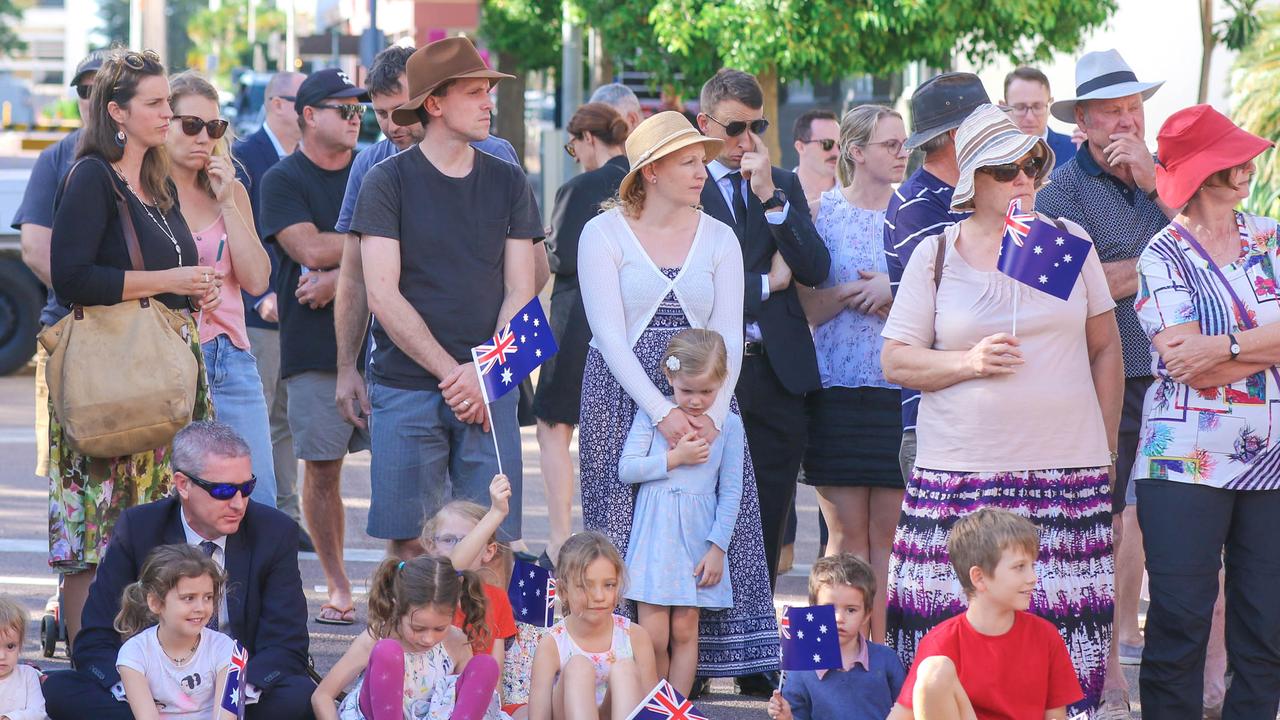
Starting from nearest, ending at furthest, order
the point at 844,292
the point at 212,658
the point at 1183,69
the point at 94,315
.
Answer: the point at 212,658
the point at 94,315
the point at 844,292
the point at 1183,69

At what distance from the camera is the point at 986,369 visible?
4816 millimetres

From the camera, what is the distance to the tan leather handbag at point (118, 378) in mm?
5488

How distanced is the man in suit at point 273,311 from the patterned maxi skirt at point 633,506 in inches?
96.9

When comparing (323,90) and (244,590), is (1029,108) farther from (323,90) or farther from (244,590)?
(244,590)

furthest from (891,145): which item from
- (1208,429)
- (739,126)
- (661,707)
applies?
(661,707)

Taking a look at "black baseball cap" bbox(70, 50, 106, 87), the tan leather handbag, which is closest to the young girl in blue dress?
the tan leather handbag

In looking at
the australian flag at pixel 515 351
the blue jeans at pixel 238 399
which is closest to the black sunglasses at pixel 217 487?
the australian flag at pixel 515 351

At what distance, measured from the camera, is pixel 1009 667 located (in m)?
4.62

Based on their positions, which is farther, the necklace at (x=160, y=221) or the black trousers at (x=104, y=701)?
the necklace at (x=160, y=221)

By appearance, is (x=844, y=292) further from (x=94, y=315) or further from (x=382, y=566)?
(x=94, y=315)

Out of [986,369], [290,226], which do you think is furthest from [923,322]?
[290,226]

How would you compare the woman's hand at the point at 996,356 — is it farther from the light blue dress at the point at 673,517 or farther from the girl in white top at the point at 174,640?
the girl in white top at the point at 174,640

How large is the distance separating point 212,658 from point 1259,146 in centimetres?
335

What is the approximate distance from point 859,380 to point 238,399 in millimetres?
2227
